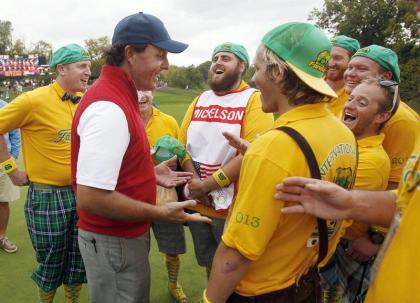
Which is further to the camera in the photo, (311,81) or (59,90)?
(59,90)

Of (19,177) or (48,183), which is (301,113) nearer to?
(48,183)

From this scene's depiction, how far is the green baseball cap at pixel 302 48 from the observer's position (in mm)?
1585

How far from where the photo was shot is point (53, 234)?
10.8ft

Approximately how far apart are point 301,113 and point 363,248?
1380 millimetres

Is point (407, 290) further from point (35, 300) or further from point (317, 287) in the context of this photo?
point (35, 300)

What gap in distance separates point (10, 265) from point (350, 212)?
4231 mm

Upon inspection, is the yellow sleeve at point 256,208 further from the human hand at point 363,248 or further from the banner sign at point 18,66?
the banner sign at point 18,66

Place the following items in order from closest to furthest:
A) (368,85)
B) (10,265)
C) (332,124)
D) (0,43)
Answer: (332,124) → (368,85) → (10,265) → (0,43)

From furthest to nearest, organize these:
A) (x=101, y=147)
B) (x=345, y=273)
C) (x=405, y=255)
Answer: (x=345, y=273)
(x=101, y=147)
(x=405, y=255)

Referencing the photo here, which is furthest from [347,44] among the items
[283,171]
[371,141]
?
[283,171]

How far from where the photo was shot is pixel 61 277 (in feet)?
11.0

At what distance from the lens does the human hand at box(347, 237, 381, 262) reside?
2488mm

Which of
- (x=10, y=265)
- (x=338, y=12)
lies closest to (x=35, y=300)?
(x=10, y=265)

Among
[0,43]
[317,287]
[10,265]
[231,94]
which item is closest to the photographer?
[317,287]
